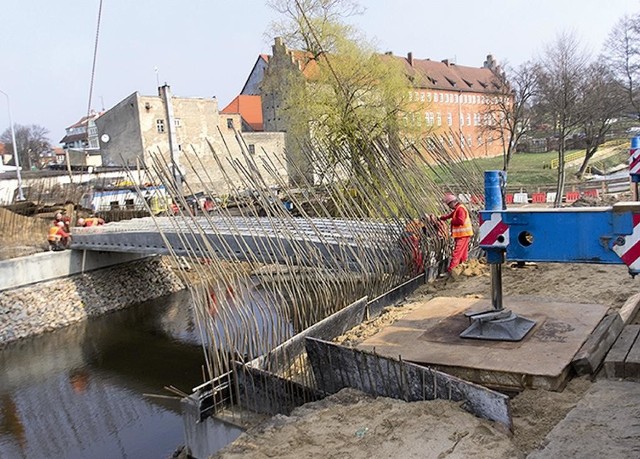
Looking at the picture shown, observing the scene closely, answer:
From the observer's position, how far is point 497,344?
490 centimetres

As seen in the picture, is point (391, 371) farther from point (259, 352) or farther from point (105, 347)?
point (105, 347)

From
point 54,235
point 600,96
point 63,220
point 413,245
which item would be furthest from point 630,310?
point 600,96

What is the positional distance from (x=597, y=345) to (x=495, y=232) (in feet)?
4.40

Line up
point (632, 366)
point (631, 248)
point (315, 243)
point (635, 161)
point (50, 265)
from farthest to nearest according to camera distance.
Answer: point (50, 265) → point (315, 243) → point (635, 161) → point (632, 366) → point (631, 248)

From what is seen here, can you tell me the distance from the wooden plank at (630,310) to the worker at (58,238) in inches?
622

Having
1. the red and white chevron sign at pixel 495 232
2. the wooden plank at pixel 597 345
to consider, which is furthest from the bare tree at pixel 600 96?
the red and white chevron sign at pixel 495 232

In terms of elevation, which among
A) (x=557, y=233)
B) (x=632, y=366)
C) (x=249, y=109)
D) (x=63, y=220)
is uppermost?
(x=249, y=109)

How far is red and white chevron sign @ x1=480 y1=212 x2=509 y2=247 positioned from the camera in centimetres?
431

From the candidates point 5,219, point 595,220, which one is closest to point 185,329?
point 5,219

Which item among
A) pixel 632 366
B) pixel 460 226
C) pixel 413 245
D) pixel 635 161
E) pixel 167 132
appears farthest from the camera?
pixel 167 132

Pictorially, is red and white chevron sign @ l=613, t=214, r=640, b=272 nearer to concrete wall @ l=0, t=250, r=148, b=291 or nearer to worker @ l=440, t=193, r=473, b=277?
worker @ l=440, t=193, r=473, b=277

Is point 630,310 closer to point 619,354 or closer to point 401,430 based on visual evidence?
point 619,354

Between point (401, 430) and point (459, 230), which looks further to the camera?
point (459, 230)

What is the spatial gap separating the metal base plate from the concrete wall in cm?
1425
